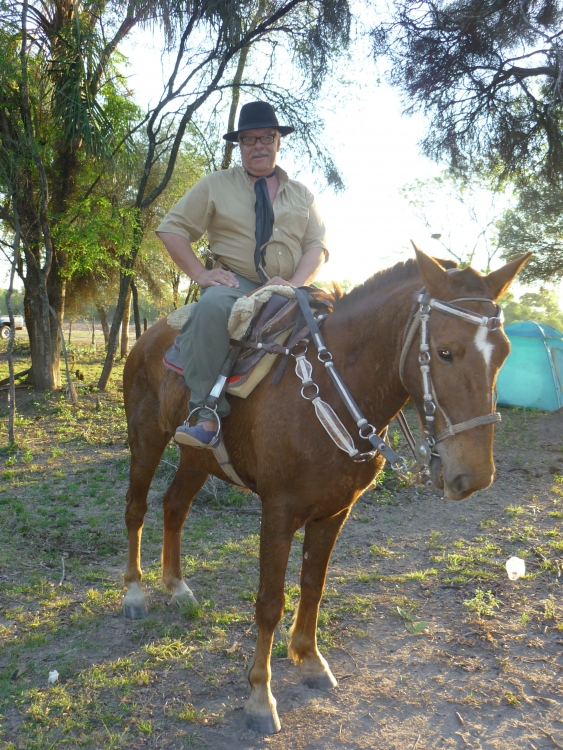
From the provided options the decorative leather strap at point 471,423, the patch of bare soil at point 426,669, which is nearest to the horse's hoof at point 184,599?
the patch of bare soil at point 426,669

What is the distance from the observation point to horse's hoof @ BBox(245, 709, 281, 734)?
9.20 ft

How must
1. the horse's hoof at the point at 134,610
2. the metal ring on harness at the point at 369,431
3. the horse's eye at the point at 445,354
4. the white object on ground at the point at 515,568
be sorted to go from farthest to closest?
the white object on ground at the point at 515,568 → the horse's hoof at the point at 134,610 → the metal ring on harness at the point at 369,431 → the horse's eye at the point at 445,354

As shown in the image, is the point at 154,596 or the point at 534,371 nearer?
the point at 154,596

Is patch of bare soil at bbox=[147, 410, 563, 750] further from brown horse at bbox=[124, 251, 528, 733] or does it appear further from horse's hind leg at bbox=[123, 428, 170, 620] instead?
horse's hind leg at bbox=[123, 428, 170, 620]

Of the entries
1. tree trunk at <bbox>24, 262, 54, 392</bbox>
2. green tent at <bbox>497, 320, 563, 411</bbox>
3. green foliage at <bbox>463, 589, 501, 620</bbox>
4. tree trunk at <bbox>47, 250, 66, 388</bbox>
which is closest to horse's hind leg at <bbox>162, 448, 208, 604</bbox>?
green foliage at <bbox>463, 589, 501, 620</bbox>

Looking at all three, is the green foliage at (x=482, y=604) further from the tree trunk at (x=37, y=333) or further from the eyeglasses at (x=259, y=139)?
the tree trunk at (x=37, y=333)

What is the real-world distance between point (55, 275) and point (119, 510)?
8495mm

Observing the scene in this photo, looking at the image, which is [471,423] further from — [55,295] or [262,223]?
[55,295]

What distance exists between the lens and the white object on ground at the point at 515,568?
4.64 metres

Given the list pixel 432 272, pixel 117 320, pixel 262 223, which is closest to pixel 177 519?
pixel 262 223

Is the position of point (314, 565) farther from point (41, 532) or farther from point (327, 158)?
point (327, 158)

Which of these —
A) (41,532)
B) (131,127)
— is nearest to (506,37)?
(131,127)

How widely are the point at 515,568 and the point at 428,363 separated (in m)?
3.31

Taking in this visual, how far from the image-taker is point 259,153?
3.35m
